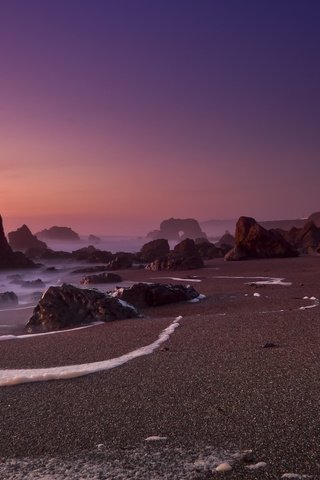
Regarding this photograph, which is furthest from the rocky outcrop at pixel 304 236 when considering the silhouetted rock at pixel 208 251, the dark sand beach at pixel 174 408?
the dark sand beach at pixel 174 408

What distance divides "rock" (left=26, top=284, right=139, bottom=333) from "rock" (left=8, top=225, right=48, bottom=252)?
2564 inches

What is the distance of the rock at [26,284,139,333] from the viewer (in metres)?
9.02

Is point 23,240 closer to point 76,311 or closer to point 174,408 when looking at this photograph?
point 76,311

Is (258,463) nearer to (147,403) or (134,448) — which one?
(134,448)

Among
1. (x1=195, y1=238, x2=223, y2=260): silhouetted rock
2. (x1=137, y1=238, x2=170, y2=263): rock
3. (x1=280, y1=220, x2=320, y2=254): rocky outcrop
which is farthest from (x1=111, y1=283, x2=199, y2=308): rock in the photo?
(x1=280, y1=220, x2=320, y2=254): rocky outcrop

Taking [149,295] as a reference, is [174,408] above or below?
below

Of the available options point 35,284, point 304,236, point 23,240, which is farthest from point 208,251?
point 23,240

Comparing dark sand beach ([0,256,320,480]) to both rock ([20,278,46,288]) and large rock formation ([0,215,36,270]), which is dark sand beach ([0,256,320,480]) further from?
large rock formation ([0,215,36,270])

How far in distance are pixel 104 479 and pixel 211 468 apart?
0.61 meters

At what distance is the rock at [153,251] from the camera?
37306 millimetres

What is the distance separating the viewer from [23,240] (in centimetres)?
7394

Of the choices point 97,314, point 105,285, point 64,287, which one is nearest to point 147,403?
point 97,314

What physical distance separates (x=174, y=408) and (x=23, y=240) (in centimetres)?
7283

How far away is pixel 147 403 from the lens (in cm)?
405
